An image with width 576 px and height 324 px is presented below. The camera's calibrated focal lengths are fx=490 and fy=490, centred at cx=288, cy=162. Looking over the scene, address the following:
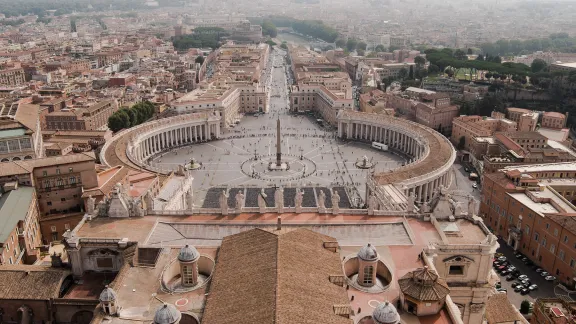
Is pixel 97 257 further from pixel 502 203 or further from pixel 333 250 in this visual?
pixel 502 203

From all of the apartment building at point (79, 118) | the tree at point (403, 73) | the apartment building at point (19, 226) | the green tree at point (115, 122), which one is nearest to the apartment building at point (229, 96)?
the green tree at point (115, 122)

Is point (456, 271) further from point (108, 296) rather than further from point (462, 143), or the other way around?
point (462, 143)

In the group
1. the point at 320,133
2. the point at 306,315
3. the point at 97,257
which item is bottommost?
the point at 320,133

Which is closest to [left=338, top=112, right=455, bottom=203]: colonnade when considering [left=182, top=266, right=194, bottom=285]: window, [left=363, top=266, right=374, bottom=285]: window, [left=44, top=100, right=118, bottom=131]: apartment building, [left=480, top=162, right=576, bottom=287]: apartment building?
[left=480, top=162, right=576, bottom=287]: apartment building

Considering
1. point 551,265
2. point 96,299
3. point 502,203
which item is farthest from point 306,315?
point 502,203

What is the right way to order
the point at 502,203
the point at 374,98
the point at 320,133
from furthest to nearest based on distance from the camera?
the point at 374,98 < the point at 320,133 < the point at 502,203

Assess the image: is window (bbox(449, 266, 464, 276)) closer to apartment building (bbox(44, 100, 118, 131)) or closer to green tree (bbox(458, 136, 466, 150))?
green tree (bbox(458, 136, 466, 150))

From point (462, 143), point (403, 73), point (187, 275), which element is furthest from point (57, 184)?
point (403, 73)

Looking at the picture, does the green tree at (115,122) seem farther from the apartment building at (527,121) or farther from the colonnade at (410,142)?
the apartment building at (527,121)
